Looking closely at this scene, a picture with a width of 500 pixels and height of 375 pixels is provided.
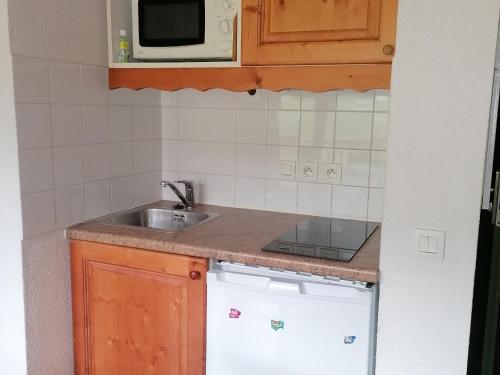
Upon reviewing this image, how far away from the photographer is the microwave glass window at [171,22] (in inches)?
76.5

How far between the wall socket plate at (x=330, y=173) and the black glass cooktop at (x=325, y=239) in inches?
6.6

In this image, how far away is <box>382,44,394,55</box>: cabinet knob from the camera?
1.64 meters

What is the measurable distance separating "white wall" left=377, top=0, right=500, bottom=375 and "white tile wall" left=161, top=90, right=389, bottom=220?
2.13 feet

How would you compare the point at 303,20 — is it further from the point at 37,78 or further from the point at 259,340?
the point at 259,340

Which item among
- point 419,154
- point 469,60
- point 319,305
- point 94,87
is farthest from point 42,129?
point 469,60

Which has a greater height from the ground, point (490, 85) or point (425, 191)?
point (490, 85)

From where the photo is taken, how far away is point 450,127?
141 cm

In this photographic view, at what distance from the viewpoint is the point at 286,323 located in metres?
1.70

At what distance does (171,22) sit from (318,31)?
0.61m

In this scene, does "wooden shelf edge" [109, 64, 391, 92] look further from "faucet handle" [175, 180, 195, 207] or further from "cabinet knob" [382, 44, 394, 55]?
"faucet handle" [175, 180, 195, 207]

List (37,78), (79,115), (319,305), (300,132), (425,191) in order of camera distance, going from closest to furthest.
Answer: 1. (425,191)
2. (319,305)
3. (37,78)
4. (79,115)
5. (300,132)

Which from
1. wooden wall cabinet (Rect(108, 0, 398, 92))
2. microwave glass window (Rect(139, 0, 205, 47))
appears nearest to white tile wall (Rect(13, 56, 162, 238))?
microwave glass window (Rect(139, 0, 205, 47))

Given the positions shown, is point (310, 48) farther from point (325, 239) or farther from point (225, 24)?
point (325, 239)

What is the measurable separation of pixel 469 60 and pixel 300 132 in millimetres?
949
